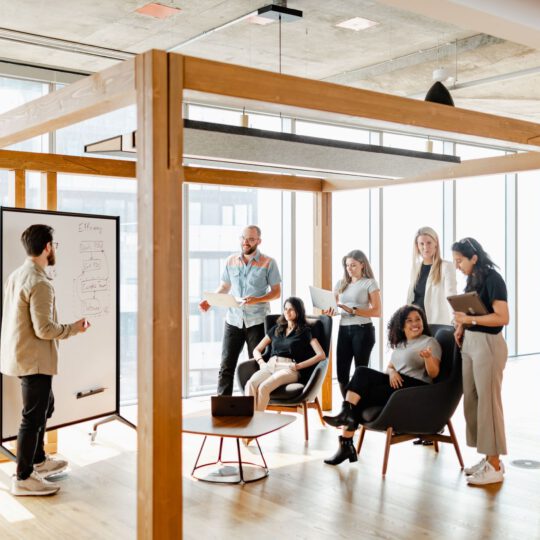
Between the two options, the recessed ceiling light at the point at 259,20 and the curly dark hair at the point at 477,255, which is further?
the recessed ceiling light at the point at 259,20

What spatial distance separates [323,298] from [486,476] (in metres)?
2.14

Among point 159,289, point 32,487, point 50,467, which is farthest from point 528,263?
point 159,289

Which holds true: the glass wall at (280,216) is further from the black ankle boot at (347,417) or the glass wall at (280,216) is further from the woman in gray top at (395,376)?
the black ankle boot at (347,417)

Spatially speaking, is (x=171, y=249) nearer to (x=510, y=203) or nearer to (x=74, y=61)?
(x=74, y=61)

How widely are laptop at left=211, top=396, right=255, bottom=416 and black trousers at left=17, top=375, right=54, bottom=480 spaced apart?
43.5 inches

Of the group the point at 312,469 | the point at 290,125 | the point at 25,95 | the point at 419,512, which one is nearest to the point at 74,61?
the point at 25,95

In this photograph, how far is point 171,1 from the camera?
565 centimetres

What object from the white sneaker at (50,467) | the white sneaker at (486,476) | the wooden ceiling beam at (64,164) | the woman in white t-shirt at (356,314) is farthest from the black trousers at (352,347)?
the white sneaker at (50,467)

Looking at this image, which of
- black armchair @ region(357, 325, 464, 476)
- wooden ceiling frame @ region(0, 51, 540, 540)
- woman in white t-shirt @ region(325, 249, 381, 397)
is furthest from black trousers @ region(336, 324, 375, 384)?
wooden ceiling frame @ region(0, 51, 540, 540)

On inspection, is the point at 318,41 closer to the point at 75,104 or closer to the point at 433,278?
the point at 433,278

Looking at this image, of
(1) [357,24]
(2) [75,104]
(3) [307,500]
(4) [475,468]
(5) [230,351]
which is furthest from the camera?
(5) [230,351]

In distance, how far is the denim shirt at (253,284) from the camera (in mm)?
6727

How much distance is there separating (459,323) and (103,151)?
8.32 ft

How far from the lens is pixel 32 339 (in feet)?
15.6
